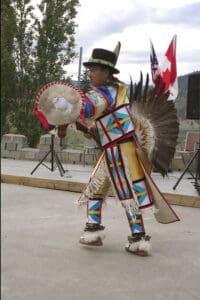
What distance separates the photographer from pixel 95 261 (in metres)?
3.49

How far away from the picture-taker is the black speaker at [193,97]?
7705 mm

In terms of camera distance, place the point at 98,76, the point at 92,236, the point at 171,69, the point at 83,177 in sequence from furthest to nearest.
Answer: the point at 171,69 → the point at 83,177 → the point at 92,236 → the point at 98,76

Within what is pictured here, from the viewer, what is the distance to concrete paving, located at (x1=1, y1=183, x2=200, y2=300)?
9.00ft

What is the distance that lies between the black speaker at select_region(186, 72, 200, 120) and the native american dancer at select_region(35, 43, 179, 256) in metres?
3.92

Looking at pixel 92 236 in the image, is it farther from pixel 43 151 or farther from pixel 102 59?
pixel 43 151

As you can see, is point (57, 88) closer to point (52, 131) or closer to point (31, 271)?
point (52, 131)

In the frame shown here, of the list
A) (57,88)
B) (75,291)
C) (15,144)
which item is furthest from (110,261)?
(15,144)

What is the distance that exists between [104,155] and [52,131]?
63 centimetres

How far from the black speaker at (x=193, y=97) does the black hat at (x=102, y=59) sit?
4302 mm

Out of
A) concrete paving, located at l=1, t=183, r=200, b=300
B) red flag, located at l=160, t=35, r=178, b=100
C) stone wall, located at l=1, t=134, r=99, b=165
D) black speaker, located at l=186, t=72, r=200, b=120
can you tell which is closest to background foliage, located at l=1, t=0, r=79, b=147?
stone wall, located at l=1, t=134, r=99, b=165

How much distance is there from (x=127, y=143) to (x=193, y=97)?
14.4ft

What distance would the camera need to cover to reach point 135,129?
3.78 m

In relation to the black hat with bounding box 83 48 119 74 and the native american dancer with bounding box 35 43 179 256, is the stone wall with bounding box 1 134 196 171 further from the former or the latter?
the black hat with bounding box 83 48 119 74

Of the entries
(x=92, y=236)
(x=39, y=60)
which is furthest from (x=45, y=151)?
(x=92, y=236)
